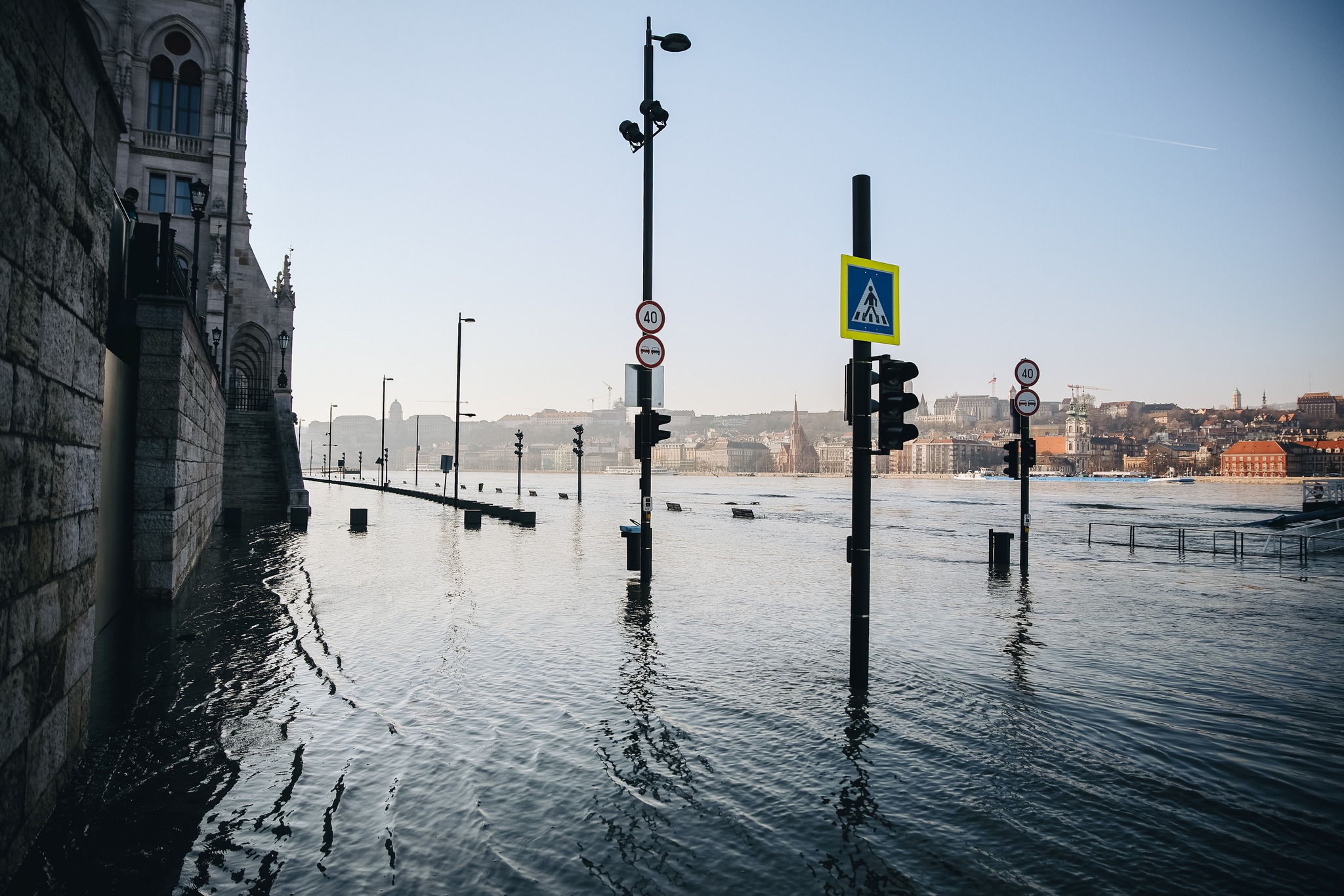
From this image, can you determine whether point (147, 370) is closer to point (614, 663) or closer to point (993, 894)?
point (614, 663)

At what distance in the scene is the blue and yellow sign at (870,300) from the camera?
7879 mm

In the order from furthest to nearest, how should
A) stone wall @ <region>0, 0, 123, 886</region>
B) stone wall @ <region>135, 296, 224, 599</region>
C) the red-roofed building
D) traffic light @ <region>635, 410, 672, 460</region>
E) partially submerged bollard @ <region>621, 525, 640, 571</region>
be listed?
the red-roofed building, partially submerged bollard @ <region>621, 525, 640, 571</region>, traffic light @ <region>635, 410, 672, 460</region>, stone wall @ <region>135, 296, 224, 599</region>, stone wall @ <region>0, 0, 123, 886</region>

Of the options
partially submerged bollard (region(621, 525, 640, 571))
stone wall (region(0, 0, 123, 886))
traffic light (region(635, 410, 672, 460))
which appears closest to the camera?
stone wall (region(0, 0, 123, 886))

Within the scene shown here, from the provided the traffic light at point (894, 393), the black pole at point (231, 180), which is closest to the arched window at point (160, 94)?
the black pole at point (231, 180)

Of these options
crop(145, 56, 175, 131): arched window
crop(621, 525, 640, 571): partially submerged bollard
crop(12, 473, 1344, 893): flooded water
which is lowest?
crop(12, 473, 1344, 893): flooded water

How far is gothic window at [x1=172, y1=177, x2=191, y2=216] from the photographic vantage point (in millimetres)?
40156

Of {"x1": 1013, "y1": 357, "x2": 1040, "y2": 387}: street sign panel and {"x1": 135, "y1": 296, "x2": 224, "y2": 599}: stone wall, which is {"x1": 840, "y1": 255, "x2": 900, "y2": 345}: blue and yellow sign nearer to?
{"x1": 135, "y1": 296, "x2": 224, "y2": 599}: stone wall

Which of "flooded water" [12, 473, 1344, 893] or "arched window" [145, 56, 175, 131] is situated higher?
"arched window" [145, 56, 175, 131]

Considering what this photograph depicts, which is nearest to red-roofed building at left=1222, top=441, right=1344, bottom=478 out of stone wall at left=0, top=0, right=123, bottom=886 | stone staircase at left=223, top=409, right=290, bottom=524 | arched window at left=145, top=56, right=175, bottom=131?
stone staircase at left=223, top=409, right=290, bottom=524

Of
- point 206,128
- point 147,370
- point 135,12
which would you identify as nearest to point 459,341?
point 206,128

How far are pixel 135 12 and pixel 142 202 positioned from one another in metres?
9.01

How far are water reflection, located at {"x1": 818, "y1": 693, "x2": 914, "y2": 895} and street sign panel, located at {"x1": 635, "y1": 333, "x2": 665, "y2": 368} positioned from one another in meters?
8.79

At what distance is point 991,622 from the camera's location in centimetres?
1269

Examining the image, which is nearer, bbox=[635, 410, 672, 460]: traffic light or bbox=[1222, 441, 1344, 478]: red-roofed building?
bbox=[635, 410, 672, 460]: traffic light
